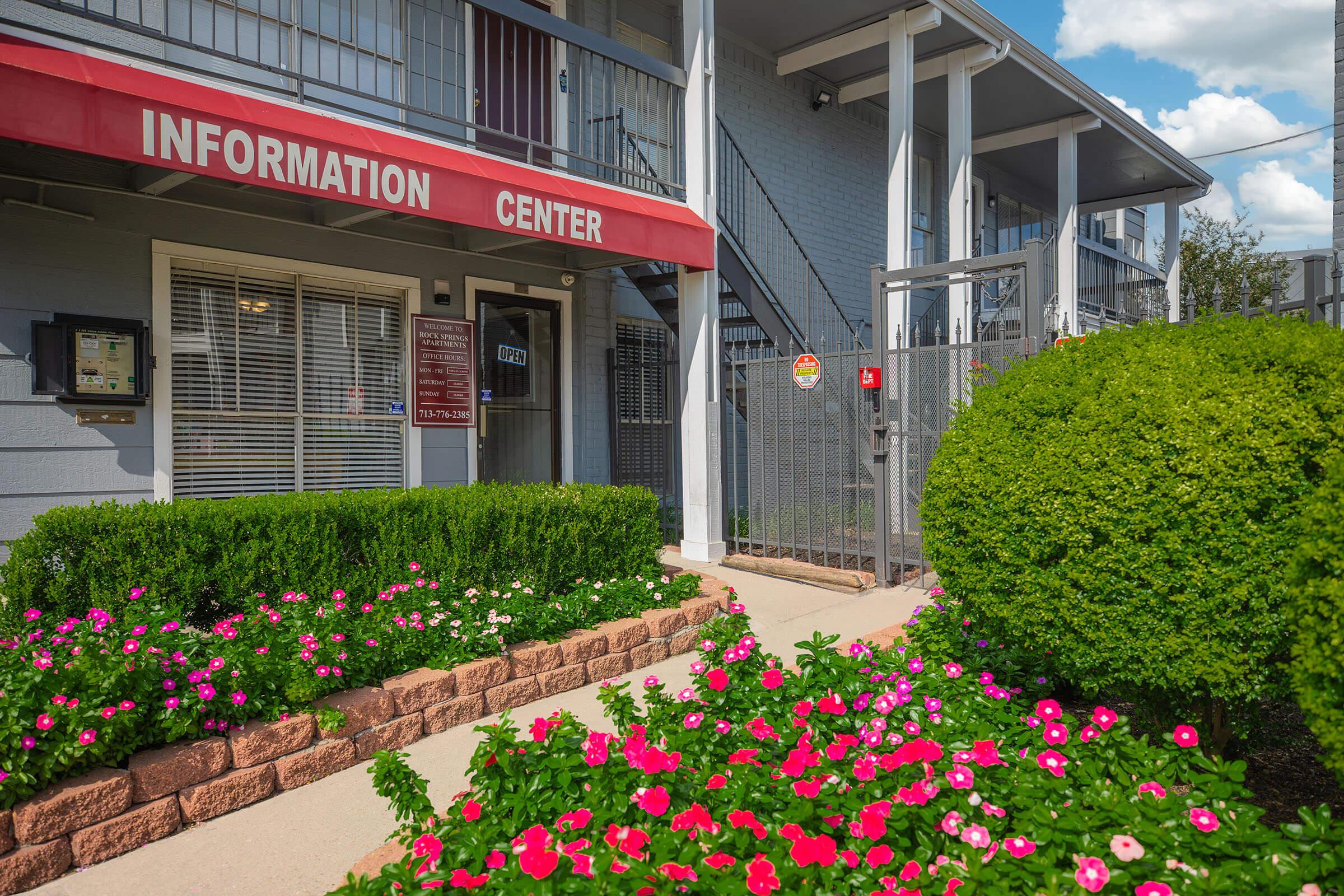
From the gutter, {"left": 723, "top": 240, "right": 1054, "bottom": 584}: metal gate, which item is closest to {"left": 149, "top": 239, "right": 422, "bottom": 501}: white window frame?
{"left": 723, "top": 240, "right": 1054, "bottom": 584}: metal gate

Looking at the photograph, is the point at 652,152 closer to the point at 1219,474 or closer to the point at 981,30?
the point at 981,30

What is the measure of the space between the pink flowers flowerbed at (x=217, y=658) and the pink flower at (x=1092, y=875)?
9.76ft

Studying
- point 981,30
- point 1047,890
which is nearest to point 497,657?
point 1047,890

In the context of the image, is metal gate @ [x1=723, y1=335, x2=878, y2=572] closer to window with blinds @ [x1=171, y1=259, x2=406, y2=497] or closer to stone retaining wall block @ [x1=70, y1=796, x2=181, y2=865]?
window with blinds @ [x1=171, y1=259, x2=406, y2=497]

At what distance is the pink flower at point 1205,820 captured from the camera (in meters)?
1.98

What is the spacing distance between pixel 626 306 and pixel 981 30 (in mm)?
5522

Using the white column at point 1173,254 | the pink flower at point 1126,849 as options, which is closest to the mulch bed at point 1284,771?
the pink flower at point 1126,849

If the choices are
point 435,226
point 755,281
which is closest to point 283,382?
point 435,226

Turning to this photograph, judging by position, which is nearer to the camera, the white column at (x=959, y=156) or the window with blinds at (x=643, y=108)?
the window with blinds at (x=643, y=108)

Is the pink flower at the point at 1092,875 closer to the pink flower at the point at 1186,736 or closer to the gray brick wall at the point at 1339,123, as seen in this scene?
the pink flower at the point at 1186,736

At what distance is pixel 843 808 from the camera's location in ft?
7.43

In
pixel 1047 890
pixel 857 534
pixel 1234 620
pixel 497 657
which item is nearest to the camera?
pixel 1047 890

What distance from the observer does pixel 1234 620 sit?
255 cm

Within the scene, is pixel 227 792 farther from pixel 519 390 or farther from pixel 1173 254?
pixel 1173 254
